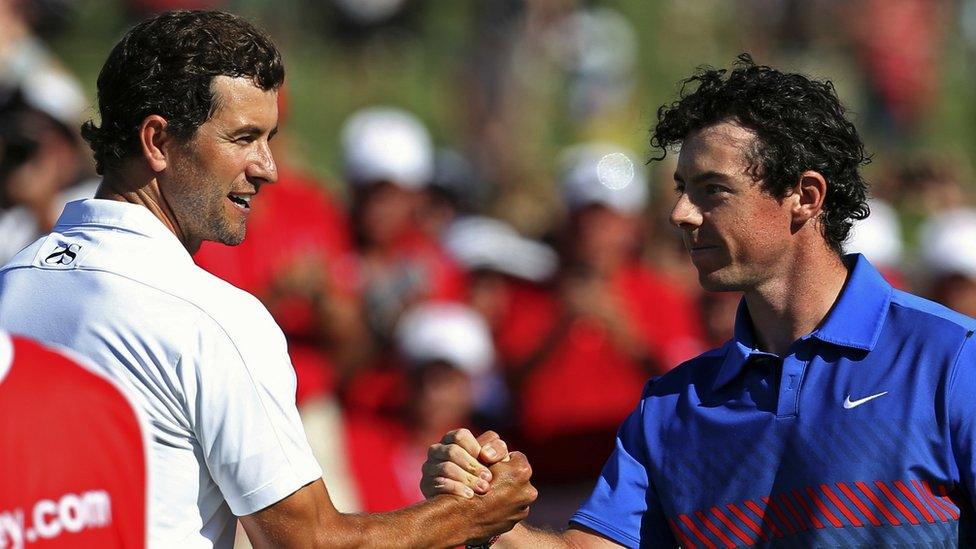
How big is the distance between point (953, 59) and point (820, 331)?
38.5 ft

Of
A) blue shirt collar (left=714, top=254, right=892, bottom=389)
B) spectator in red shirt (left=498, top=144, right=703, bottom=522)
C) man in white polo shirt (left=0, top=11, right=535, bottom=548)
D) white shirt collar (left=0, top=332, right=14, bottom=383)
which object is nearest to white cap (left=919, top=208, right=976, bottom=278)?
spectator in red shirt (left=498, top=144, right=703, bottom=522)

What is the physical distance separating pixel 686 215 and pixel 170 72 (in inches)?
54.6

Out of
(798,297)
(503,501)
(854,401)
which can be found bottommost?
(503,501)

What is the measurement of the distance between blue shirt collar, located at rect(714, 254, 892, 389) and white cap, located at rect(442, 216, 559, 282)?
13.6ft

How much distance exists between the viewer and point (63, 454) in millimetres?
2223

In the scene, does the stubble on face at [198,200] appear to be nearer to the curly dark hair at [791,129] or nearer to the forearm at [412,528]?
the forearm at [412,528]

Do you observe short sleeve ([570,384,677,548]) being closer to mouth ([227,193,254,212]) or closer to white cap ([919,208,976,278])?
mouth ([227,193,254,212])

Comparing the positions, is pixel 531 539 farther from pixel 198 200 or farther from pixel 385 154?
pixel 385 154

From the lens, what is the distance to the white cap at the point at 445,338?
7133 millimetres

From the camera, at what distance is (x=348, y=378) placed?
24.0 ft

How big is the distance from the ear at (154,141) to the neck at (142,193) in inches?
1.8

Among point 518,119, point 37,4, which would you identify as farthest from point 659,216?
point 37,4

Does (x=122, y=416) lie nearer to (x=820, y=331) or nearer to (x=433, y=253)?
(x=820, y=331)

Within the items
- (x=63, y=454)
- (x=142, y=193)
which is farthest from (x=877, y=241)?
(x=63, y=454)
